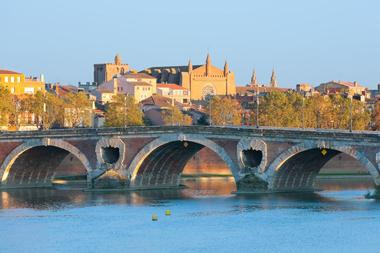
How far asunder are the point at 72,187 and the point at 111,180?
7.97 m

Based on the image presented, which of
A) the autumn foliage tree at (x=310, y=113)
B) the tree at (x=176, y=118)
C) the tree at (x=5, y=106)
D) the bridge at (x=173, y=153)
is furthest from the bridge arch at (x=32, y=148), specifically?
the tree at (x=176, y=118)

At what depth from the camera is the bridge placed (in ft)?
321

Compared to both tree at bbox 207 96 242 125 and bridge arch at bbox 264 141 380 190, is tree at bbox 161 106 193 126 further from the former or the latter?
bridge arch at bbox 264 141 380 190

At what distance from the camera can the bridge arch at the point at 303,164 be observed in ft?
314

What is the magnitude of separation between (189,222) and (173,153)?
2460 centimetres

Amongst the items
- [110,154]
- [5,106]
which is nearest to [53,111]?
[5,106]

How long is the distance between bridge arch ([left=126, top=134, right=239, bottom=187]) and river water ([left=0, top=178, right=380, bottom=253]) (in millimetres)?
2057

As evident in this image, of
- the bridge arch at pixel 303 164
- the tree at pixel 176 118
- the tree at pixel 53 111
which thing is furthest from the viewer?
the tree at pixel 176 118

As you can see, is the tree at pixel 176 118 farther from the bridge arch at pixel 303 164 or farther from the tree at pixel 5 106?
the bridge arch at pixel 303 164

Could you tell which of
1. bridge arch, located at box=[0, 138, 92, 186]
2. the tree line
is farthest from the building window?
bridge arch, located at box=[0, 138, 92, 186]

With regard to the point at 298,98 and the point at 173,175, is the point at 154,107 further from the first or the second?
the point at 173,175

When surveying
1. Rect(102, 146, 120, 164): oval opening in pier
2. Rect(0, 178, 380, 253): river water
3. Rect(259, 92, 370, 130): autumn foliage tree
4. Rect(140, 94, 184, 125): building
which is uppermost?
Rect(140, 94, 184, 125): building

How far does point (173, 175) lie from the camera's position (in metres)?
114

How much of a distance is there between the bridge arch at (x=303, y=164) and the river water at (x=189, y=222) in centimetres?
165
